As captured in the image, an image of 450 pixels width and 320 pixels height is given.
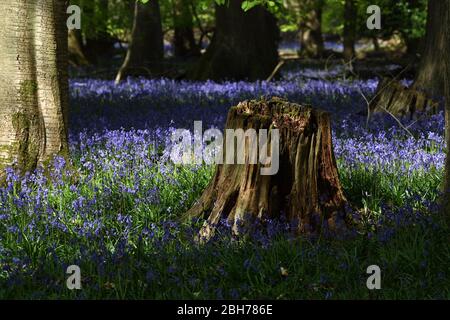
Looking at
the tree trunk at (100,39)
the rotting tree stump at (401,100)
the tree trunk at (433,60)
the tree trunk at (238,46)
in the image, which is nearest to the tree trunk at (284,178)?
the rotting tree stump at (401,100)

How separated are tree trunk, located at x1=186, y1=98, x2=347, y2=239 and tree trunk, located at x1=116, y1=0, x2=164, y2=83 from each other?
13319 mm

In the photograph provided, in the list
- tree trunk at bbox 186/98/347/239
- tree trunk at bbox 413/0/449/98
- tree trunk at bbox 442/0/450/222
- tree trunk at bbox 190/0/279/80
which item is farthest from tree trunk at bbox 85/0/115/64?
tree trunk at bbox 442/0/450/222

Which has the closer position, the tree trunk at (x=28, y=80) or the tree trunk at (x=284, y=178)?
the tree trunk at (x=284, y=178)

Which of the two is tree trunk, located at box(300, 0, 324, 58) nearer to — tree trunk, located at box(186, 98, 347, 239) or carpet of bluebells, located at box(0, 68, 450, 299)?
carpet of bluebells, located at box(0, 68, 450, 299)

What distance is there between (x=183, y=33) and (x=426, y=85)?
21733 millimetres

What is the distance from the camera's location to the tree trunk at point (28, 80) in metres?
7.24

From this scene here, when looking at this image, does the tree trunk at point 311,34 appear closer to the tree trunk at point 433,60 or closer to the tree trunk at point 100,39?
the tree trunk at point 100,39

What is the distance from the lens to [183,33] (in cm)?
3234

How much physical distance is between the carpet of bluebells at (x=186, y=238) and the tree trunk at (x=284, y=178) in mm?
181

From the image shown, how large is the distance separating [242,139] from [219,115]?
5.14 metres

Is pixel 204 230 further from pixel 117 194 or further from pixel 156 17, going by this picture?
pixel 156 17

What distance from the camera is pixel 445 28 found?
19.0ft

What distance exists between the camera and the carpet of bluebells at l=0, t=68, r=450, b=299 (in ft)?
16.3
